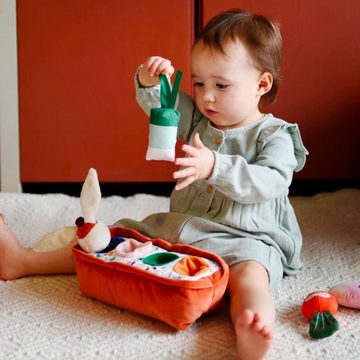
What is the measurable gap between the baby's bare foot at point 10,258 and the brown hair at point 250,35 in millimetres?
430

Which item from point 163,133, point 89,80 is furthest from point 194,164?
point 89,80

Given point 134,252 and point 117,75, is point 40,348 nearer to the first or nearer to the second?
point 134,252

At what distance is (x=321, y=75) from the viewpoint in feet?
4.51

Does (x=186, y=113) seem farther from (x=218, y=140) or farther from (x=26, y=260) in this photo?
(x=26, y=260)

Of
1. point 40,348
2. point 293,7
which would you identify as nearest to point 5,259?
point 40,348

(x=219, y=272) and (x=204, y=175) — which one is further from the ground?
(x=204, y=175)

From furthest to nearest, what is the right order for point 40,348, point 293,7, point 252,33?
point 293,7 → point 252,33 → point 40,348

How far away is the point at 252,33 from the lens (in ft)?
2.83

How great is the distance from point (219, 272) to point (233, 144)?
0.73 feet

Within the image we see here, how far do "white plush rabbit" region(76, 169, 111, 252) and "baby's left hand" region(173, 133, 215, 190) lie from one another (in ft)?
0.45

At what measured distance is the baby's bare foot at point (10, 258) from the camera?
0.91 m

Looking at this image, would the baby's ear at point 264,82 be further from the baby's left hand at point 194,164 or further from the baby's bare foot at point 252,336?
the baby's bare foot at point 252,336

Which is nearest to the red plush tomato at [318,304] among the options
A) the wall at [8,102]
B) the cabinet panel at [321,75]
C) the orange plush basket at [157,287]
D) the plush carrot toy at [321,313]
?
the plush carrot toy at [321,313]

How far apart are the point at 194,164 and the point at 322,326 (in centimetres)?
27
